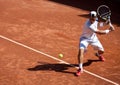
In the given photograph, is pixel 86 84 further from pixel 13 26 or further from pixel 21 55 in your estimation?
pixel 13 26

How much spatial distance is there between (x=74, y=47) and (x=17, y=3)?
7573mm

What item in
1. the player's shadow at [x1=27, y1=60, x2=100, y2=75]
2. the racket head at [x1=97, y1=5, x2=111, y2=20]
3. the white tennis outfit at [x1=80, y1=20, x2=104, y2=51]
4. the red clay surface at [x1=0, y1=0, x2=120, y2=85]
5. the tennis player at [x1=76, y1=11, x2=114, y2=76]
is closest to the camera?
the red clay surface at [x1=0, y1=0, x2=120, y2=85]

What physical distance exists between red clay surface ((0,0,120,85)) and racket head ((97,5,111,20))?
5.43 feet

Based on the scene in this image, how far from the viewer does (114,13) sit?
18.5 metres

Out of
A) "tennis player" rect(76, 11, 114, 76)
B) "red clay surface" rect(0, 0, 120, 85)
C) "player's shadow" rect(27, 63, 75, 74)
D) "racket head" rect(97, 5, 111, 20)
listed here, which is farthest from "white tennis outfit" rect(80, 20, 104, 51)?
"player's shadow" rect(27, 63, 75, 74)

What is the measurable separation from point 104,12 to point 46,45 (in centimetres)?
283

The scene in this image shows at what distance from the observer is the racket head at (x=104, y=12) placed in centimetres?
1083

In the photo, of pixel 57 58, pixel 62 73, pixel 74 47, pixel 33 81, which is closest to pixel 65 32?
pixel 74 47

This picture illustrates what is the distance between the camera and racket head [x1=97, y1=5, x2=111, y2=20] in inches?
426

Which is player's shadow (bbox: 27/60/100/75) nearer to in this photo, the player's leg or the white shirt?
the player's leg

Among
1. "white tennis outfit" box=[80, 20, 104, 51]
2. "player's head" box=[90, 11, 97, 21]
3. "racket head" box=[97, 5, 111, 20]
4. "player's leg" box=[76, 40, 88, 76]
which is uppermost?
"player's head" box=[90, 11, 97, 21]

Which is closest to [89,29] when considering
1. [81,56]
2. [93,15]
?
[93,15]

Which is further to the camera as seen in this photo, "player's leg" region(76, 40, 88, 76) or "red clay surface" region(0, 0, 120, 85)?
"player's leg" region(76, 40, 88, 76)

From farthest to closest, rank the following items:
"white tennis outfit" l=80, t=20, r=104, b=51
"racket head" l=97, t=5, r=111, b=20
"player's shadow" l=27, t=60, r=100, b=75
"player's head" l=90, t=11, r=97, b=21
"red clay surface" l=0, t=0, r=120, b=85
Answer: "racket head" l=97, t=5, r=111, b=20 → "player's shadow" l=27, t=60, r=100, b=75 → "white tennis outfit" l=80, t=20, r=104, b=51 → "red clay surface" l=0, t=0, r=120, b=85 → "player's head" l=90, t=11, r=97, b=21
